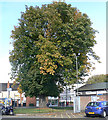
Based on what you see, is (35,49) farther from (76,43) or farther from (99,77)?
(99,77)

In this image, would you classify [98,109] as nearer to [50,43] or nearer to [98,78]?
[50,43]

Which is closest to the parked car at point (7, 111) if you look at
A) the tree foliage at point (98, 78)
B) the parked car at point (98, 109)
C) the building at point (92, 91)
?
the parked car at point (98, 109)

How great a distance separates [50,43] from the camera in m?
27.9

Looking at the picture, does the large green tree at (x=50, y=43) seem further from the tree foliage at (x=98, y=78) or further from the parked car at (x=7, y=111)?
the tree foliage at (x=98, y=78)

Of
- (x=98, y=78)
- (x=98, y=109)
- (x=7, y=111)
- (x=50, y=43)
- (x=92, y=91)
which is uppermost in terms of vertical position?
(x=50, y=43)

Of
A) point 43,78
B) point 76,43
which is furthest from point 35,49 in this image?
point 76,43

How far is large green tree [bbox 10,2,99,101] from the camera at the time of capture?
2909cm

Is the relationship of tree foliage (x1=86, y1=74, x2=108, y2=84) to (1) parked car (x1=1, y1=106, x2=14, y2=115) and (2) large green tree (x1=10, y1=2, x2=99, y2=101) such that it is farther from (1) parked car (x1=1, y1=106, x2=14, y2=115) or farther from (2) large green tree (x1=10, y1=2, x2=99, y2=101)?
(1) parked car (x1=1, y1=106, x2=14, y2=115)

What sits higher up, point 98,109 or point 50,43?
point 50,43

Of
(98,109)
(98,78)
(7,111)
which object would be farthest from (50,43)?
(98,78)

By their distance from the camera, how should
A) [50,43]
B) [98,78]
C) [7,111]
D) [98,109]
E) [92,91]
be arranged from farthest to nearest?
[98,78]
[92,91]
[50,43]
[7,111]
[98,109]

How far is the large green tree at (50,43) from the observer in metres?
29.1

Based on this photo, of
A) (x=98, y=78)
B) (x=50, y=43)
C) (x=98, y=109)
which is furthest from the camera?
(x=98, y=78)

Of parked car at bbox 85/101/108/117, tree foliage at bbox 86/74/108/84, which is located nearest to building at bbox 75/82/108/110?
parked car at bbox 85/101/108/117
